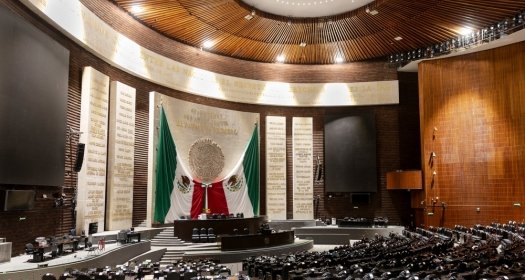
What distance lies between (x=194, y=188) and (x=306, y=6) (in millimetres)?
7784

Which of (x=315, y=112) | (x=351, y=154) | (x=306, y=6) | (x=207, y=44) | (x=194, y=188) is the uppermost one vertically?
(x=306, y=6)

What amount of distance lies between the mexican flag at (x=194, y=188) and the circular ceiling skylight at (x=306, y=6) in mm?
5135

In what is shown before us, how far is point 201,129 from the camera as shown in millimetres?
18391

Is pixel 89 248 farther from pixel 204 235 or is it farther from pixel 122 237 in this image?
pixel 204 235

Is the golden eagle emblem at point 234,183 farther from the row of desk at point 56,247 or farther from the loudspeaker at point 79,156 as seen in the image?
the row of desk at point 56,247

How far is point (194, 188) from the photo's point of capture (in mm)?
17734

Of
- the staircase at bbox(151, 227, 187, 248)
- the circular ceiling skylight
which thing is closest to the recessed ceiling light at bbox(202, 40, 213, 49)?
the circular ceiling skylight

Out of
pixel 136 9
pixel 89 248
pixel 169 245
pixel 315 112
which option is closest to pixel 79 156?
pixel 89 248

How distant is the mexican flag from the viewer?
647 inches

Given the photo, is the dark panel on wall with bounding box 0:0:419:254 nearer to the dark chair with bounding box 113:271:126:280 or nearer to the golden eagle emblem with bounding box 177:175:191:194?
the golden eagle emblem with bounding box 177:175:191:194

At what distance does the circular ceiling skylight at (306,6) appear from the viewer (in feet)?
54.1

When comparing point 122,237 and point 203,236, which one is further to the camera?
point 203,236

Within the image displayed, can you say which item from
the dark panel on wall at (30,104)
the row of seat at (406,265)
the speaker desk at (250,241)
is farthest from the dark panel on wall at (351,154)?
the dark panel on wall at (30,104)

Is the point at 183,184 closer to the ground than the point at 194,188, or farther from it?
farther from it
